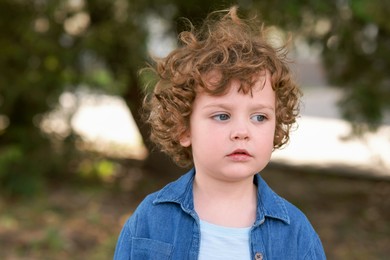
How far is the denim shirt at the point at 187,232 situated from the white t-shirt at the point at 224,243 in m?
0.02

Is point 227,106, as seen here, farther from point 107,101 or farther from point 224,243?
point 107,101

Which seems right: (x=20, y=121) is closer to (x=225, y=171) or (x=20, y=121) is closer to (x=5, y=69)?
(x=5, y=69)

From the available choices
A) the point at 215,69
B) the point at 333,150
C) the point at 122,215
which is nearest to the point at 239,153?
the point at 215,69

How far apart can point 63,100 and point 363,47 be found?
2.76 m

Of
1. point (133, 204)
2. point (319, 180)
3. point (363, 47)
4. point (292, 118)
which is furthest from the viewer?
point (319, 180)

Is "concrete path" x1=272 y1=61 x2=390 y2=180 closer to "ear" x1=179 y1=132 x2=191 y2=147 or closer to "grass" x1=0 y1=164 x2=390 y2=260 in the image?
"grass" x1=0 y1=164 x2=390 y2=260

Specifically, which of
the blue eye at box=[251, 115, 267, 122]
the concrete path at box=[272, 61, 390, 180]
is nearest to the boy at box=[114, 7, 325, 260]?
the blue eye at box=[251, 115, 267, 122]

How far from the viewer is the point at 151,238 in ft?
6.98

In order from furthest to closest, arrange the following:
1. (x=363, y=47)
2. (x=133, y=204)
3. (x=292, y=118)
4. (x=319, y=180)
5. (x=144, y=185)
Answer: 1. (x=319, y=180)
2. (x=144, y=185)
3. (x=133, y=204)
4. (x=363, y=47)
5. (x=292, y=118)

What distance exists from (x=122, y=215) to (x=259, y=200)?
14.2ft

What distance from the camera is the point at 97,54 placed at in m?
6.23

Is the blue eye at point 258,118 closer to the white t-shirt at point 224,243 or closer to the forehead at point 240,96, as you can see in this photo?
the forehead at point 240,96

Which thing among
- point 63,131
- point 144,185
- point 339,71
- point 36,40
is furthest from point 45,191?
point 339,71

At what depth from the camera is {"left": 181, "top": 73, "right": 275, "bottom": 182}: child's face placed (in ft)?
6.73
